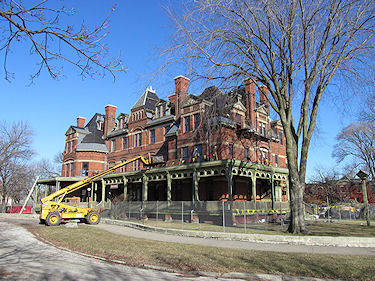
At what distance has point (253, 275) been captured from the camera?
7535mm

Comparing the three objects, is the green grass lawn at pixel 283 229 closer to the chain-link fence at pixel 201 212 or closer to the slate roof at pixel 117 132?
the chain-link fence at pixel 201 212

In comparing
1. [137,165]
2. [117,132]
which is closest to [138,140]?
[137,165]

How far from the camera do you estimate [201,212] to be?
78.4 feet

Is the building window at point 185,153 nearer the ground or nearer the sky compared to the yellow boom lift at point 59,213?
nearer the sky

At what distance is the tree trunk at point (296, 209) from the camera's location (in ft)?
51.6

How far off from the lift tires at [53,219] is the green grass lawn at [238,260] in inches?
409

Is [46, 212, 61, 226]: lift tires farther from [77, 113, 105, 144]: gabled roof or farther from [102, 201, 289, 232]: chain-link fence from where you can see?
[77, 113, 105, 144]: gabled roof

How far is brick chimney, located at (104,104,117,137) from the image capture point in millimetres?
44875

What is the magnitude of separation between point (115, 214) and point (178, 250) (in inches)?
701

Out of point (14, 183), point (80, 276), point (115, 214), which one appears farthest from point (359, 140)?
point (14, 183)

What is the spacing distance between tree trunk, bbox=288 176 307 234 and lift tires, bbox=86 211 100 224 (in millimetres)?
14707

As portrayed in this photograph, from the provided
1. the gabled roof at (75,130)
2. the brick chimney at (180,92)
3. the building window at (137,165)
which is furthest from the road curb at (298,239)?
the gabled roof at (75,130)

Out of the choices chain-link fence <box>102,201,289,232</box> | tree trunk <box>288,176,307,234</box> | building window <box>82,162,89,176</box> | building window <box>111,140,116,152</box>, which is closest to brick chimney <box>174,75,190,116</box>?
chain-link fence <box>102,201,289,232</box>

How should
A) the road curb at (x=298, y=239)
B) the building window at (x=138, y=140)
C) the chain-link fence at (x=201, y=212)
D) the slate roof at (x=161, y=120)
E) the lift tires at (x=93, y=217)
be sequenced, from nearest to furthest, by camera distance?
the road curb at (x=298, y=239) < the chain-link fence at (x=201, y=212) < the lift tires at (x=93, y=217) < the slate roof at (x=161, y=120) < the building window at (x=138, y=140)
